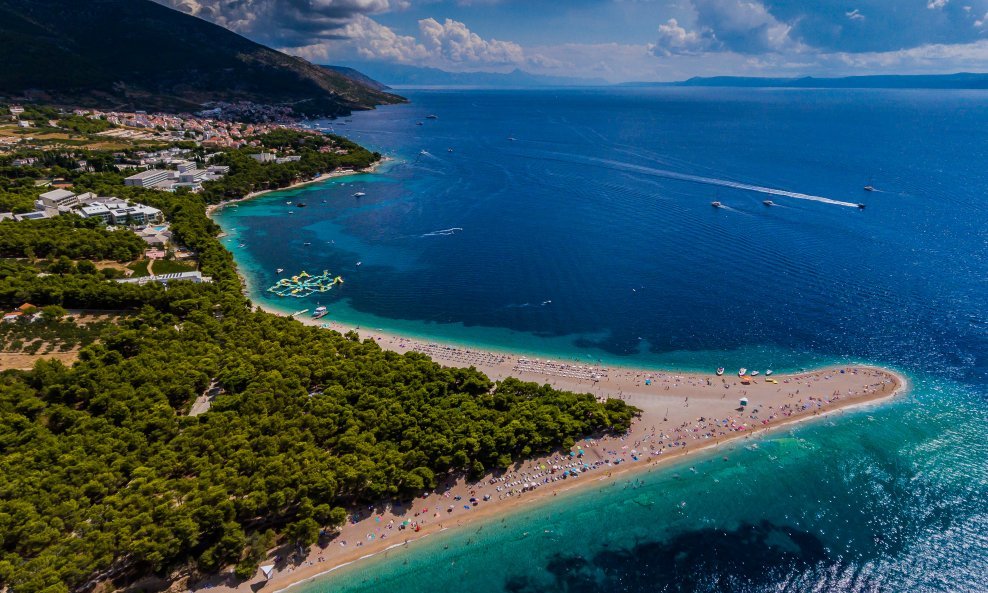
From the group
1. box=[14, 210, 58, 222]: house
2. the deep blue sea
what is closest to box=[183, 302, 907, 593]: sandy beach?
the deep blue sea

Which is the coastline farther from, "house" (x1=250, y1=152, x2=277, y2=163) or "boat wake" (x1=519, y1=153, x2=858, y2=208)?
"boat wake" (x1=519, y1=153, x2=858, y2=208)

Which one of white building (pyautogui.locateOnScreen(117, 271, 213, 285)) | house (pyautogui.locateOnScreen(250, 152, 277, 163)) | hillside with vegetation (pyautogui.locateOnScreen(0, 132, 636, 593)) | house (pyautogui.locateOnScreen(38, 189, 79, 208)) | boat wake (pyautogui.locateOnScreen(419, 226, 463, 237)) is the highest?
house (pyautogui.locateOnScreen(250, 152, 277, 163))

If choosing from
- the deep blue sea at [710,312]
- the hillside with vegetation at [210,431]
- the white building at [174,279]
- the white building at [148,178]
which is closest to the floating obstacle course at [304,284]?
the deep blue sea at [710,312]

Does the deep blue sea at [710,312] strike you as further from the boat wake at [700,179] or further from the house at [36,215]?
the house at [36,215]

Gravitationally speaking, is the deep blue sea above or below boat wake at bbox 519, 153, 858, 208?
below

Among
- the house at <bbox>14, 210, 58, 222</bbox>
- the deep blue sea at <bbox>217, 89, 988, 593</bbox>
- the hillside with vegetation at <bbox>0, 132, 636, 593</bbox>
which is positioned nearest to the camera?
the hillside with vegetation at <bbox>0, 132, 636, 593</bbox>

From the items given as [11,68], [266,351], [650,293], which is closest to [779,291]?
[650,293]
